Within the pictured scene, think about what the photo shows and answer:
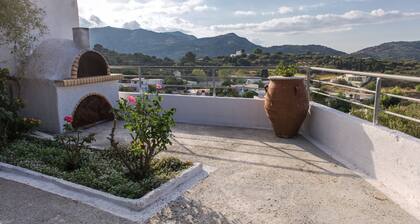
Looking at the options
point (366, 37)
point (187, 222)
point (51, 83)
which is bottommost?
point (187, 222)

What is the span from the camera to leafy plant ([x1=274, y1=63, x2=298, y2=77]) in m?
5.78

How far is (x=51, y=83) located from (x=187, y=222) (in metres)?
4.41

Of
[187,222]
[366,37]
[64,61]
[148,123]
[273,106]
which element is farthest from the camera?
[366,37]

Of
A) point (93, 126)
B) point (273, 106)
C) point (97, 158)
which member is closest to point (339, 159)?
point (273, 106)

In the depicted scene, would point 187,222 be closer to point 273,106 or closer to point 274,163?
point 274,163

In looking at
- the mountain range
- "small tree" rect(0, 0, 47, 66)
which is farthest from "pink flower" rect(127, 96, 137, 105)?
the mountain range

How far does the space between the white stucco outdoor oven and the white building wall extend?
42cm

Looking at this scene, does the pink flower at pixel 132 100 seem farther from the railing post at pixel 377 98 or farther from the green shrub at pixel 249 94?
the green shrub at pixel 249 94

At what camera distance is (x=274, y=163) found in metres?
4.59

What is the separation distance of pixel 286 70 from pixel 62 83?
13.6 ft

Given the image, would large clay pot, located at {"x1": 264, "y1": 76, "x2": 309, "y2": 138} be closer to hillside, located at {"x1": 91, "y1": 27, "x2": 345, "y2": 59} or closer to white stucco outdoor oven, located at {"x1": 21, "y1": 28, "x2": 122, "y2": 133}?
white stucco outdoor oven, located at {"x1": 21, "y1": 28, "x2": 122, "y2": 133}

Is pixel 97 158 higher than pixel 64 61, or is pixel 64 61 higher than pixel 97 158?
pixel 64 61

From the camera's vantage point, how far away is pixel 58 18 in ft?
24.6

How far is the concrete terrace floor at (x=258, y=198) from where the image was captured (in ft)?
10.1
